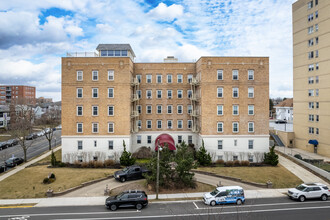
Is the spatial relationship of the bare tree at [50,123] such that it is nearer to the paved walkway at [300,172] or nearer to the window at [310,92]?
the paved walkway at [300,172]

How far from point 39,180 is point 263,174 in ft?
92.0

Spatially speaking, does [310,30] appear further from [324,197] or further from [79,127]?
[79,127]

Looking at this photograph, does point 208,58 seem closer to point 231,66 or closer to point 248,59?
point 231,66

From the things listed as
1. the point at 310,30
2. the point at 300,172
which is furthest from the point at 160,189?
the point at 310,30

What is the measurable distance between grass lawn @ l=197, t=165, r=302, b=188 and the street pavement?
5.30 metres

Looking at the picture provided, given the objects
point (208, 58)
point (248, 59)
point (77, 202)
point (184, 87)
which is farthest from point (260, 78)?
point (77, 202)

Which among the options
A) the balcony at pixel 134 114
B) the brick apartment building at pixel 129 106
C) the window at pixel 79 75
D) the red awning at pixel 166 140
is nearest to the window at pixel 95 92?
the brick apartment building at pixel 129 106

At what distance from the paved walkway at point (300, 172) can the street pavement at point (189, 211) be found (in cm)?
656

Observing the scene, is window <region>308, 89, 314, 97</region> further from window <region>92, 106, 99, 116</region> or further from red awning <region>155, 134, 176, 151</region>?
window <region>92, 106, 99, 116</region>

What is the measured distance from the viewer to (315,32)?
3978 centimetres

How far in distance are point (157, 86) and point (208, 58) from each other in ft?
34.1

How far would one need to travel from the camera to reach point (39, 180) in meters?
27.2

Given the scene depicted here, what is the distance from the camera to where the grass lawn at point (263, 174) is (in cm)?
2689

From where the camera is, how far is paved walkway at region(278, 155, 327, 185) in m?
27.5
